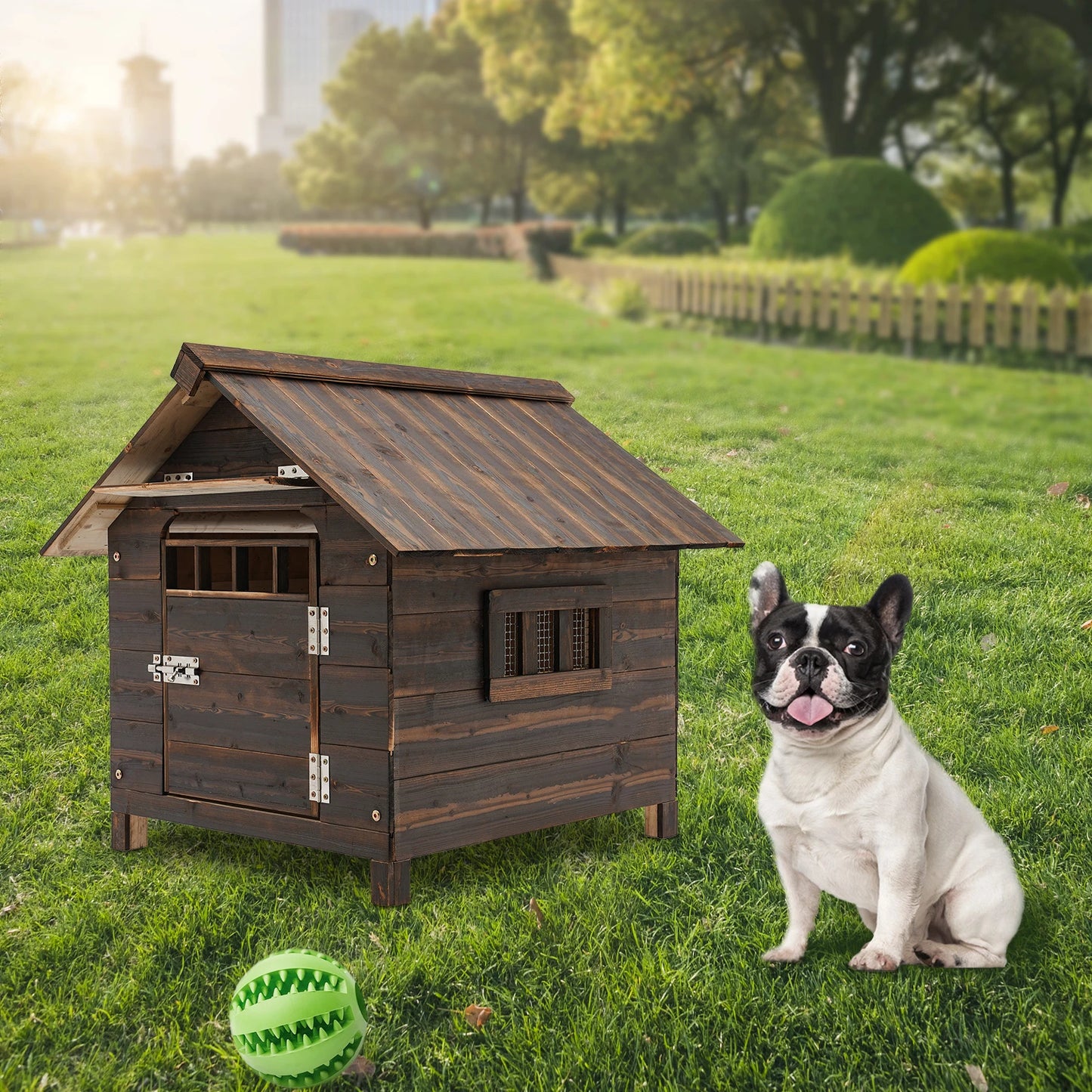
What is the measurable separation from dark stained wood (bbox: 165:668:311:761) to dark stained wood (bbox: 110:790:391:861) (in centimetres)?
27

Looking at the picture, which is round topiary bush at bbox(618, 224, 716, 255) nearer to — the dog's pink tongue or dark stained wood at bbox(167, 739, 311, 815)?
dark stained wood at bbox(167, 739, 311, 815)

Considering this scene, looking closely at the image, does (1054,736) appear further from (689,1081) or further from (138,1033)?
(138,1033)

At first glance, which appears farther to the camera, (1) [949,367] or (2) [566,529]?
(1) [949,367]

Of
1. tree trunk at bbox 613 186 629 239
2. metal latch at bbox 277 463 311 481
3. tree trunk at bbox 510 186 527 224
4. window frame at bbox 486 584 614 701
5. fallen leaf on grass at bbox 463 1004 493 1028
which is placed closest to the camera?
fallen leaf on grass at bbox 463 1004 493 1028

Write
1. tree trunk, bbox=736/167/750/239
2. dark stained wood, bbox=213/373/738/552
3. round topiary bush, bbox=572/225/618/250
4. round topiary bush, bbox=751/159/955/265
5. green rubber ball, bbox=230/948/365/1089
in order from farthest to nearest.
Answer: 1. tree trunk, bbox=736/167/750/239
2. round topiary bush, bbox=572/225/618/250
3. round topiary bush, bbox=751/159/955/265
4. dark stained wood, bbox=213/373/738/552
5. green rubber ball, bbox=230/948/365/1089

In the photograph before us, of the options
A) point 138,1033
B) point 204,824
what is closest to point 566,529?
point 204,824

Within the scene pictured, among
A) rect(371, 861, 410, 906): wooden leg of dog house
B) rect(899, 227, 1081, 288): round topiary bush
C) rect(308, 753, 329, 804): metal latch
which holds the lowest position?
rect(371, 861, 410, 906): wooden leg of dog house

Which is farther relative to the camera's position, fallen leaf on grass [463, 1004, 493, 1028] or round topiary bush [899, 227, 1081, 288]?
round topiary bush [899, 227, 1081, 288]

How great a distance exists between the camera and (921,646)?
7094mm

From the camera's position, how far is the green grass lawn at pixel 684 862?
3992 millimetres

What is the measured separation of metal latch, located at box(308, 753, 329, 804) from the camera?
4.95m

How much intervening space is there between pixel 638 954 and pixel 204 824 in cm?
206

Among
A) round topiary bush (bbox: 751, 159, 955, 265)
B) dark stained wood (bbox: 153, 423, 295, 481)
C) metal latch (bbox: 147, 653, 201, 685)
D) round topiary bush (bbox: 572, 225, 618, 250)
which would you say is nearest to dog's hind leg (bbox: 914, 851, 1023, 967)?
dark stained wood (bbox: 153, 423, 295, 481)

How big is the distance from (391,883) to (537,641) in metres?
1.14
